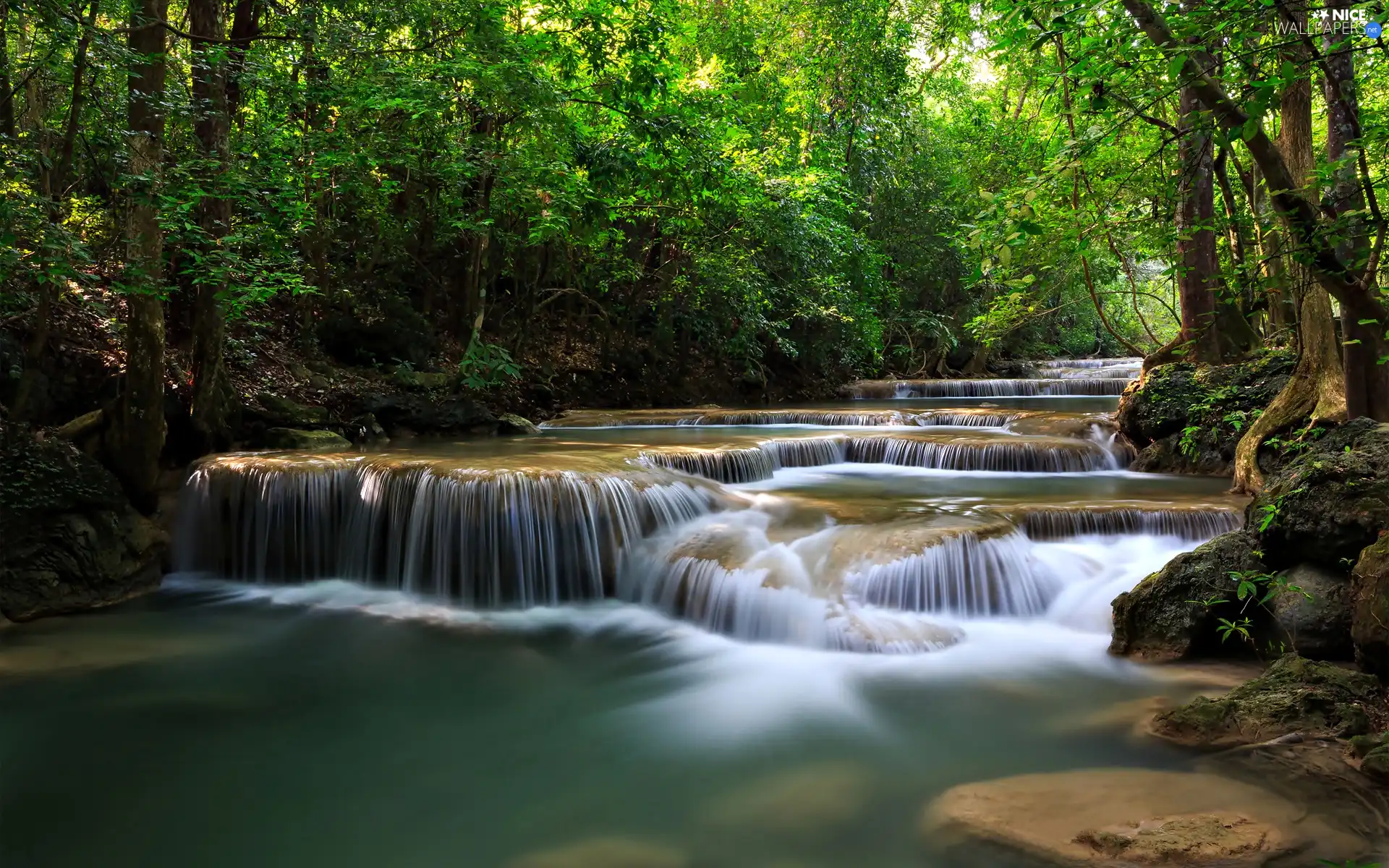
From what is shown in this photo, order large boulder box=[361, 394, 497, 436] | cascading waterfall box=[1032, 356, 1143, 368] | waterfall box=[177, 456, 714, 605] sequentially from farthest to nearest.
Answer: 1. cascading waterfall box=[1032, 356, 1143, 368]
2. large boulder box=[361, 394, 497, 436]
3. waterfall box=[177, 456, 714, 605]

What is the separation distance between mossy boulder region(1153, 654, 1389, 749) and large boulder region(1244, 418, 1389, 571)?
1043 mm

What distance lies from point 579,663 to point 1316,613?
188 inches

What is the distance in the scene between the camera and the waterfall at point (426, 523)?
735 cm

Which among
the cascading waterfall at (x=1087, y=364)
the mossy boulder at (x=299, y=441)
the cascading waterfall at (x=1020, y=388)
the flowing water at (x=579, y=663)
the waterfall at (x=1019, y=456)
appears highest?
the cascading waterfall at (x=1087, y=364)

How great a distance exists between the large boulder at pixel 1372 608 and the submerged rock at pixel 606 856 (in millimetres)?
3693

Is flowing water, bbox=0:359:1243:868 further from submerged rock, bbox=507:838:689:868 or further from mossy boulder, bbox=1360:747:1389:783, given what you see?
mossy boulder, bbox=1360:747:1389:783

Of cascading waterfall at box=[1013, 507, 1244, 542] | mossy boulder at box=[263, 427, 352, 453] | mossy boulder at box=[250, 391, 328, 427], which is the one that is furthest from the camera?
mossy boulder at box=[250, 391, 328, 427]

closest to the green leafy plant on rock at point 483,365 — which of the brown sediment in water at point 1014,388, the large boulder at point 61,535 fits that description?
the large boulder at point 61,535

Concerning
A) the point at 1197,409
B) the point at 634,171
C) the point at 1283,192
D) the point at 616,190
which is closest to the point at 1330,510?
the point at 1283,192

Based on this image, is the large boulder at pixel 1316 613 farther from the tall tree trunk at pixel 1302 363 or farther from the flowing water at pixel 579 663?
the tall tree trunk at pixel 1302 363

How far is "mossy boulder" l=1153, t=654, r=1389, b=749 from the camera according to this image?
12.7ft

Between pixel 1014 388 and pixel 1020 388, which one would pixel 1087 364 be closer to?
pixel 1020 388

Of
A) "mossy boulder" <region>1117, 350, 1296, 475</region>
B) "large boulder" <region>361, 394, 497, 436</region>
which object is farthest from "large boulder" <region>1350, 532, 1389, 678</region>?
"large boulder" <region>361, 394, 497, 436</region>

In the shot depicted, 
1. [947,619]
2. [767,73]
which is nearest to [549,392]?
[767,73]
